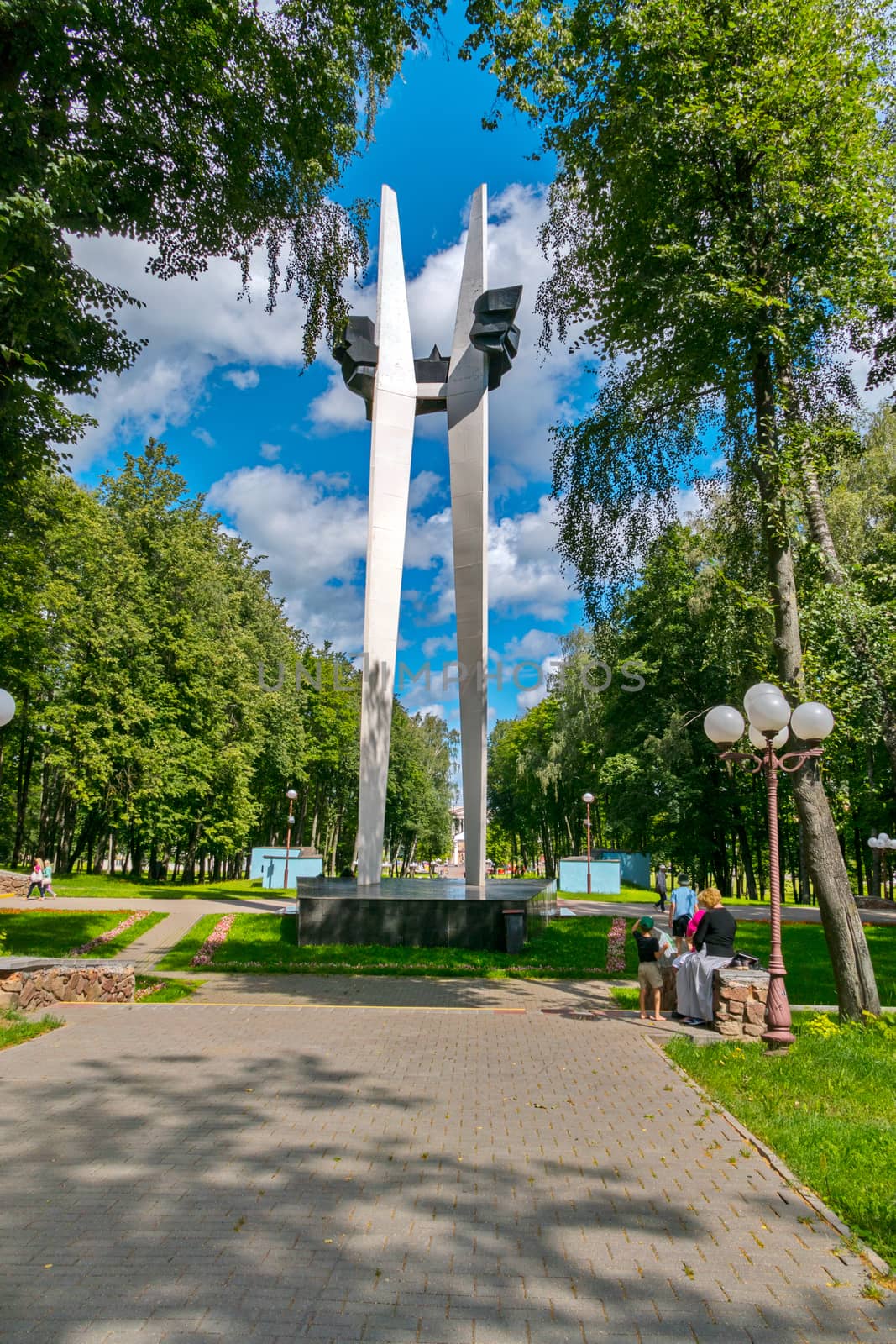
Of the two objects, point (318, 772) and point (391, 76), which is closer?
point (391, 76)

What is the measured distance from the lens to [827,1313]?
11.0 feet

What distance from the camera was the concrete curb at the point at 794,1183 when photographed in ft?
12.6

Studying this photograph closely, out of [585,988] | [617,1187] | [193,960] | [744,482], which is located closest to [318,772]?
[193,960]

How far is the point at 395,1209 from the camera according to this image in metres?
4.25

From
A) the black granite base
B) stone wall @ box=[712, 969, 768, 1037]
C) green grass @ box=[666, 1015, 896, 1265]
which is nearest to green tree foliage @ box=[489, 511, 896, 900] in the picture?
the black granite base

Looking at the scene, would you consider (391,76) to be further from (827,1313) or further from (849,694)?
(827,1313)

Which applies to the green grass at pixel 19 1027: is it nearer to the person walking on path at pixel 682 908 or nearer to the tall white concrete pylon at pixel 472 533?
the person walking on path at pixel 682 908

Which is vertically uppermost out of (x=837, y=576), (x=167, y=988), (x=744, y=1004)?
(x=837, y=576)

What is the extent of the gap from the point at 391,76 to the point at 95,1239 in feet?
37.4

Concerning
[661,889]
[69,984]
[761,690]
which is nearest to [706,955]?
[761,690]

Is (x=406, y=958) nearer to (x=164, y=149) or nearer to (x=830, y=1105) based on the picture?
(x=830, y=1105)

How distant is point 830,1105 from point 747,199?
9316 millimetres

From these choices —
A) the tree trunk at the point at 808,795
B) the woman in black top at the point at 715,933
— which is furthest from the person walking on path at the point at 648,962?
the tree trunk at the point at 808,795

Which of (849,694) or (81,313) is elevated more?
(81,313)
